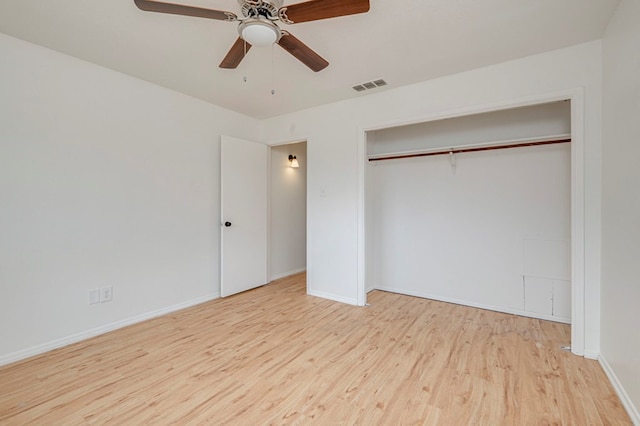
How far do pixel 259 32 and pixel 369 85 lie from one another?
1781 millimetres

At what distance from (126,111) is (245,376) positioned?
8.91ft

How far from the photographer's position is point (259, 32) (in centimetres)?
158

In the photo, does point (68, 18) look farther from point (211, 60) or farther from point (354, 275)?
point (354, 275)

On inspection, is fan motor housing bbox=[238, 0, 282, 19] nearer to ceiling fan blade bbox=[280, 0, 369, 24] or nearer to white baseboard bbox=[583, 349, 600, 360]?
ceiling fan blade bbox=[280, 0, 369, 24]

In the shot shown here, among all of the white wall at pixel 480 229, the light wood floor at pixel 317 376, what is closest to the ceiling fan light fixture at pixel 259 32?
the light wood floor at pixel 317 376

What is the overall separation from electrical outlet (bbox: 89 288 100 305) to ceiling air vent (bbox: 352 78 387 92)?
3258mm

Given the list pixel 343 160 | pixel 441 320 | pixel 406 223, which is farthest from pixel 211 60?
pixel 441 320

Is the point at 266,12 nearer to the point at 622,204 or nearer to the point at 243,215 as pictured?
the point at 622,204

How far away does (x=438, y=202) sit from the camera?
3635 millimetres

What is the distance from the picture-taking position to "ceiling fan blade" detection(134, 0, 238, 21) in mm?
1463

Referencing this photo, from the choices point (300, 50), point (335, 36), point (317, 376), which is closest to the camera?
point (300, 50)

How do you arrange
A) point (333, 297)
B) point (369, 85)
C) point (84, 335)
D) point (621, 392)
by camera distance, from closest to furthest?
point (621, 392), point (84, 335), point (369, 85), point (333, 297)

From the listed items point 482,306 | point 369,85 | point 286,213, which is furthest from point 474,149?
point 286,213

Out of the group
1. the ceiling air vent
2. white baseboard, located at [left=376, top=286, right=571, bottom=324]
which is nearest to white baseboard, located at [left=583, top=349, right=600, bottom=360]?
white baseboard, located at [left=376, top=286, right=571, bottom=324]
